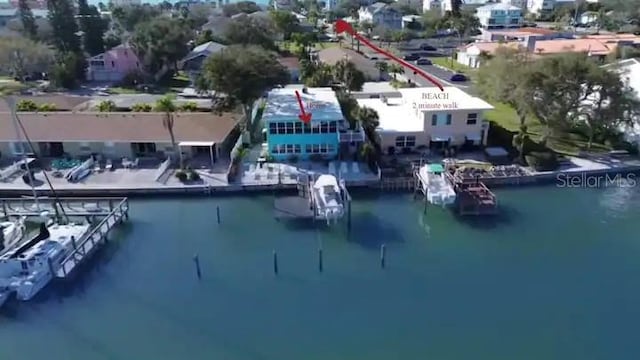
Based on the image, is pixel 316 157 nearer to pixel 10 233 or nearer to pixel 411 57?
pixel 10 233

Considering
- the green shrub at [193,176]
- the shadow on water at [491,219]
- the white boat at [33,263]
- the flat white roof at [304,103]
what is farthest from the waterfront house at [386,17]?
the white boat at [33,263]

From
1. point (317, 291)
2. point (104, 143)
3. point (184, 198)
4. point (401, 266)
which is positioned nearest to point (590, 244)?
point (401, 266)

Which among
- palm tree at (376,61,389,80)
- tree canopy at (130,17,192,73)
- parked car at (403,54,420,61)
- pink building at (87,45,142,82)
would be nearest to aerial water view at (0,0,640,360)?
tree canopy at (130,17,192,73)

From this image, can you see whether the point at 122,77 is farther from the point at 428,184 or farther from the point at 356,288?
the point at 356,288

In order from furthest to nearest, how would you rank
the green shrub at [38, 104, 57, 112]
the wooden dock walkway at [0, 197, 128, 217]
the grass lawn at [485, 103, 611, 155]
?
the green shrub at [38, 104, 57, 112] < the grass lawn at [485, 103, 611, 155] < the wooden dock walkway at [0, 197, 128, 217]

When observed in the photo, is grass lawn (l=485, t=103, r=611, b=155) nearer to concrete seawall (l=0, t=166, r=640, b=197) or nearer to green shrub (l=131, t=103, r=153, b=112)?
concrete seawall (l=0, t=166, r=640, b=197)

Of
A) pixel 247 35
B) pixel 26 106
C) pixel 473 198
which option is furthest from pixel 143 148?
pixel 247 35
